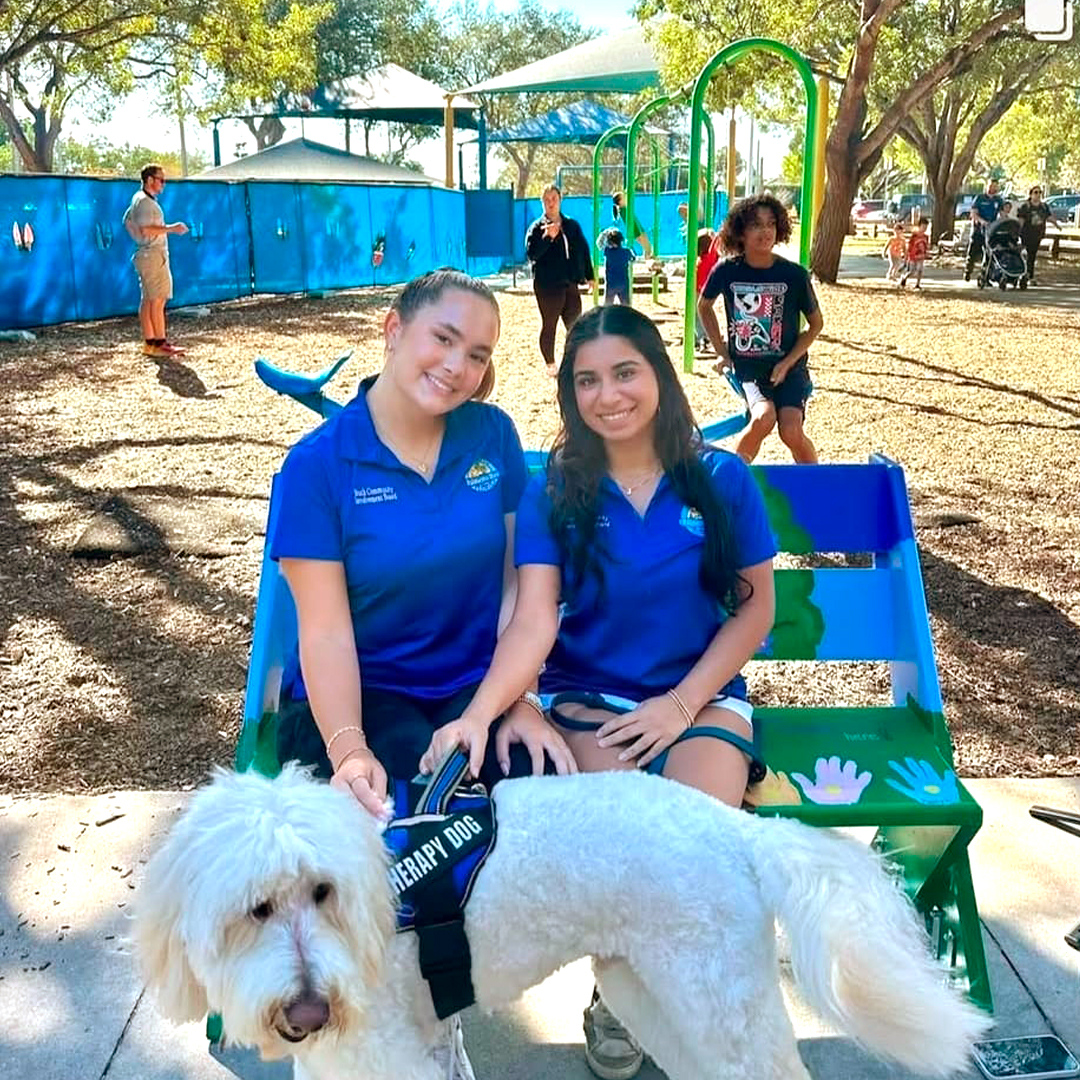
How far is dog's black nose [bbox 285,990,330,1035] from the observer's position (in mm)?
1523

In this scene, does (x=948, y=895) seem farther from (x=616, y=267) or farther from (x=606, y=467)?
(x=616, y=267)

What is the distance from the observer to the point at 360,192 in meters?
22.1

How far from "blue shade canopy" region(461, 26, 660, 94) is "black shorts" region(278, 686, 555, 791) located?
26.2 m

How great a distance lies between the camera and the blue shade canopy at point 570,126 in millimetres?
32375

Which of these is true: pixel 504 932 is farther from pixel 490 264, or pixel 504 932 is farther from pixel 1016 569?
pixel 490 264

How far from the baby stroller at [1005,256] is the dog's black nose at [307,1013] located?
889 inches

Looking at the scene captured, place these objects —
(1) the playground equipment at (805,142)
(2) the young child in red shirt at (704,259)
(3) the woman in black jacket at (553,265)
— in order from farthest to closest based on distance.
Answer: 1. (2) the young child in red shirt at (704,259)
2. (3) the woman in black jacket at (553,265)
3. (1) the playground equipment at (805,142)

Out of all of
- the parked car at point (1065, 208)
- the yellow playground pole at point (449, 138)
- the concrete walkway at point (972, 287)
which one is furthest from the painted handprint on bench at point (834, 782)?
the parked car at point (1065, 208)

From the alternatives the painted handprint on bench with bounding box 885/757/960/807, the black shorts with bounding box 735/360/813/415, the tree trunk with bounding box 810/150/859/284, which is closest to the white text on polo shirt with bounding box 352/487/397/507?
the painted handprint on bench with bounding box 885/757/960/807

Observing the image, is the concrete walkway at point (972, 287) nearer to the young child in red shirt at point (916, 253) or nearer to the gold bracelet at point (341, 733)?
the young child in red shirt at point (916, 253)

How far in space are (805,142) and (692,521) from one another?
8919 mm

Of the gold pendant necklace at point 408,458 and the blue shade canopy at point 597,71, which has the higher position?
the blue shade canopy at point 597,71

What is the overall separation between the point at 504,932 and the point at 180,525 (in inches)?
193

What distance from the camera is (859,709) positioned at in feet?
9.84
